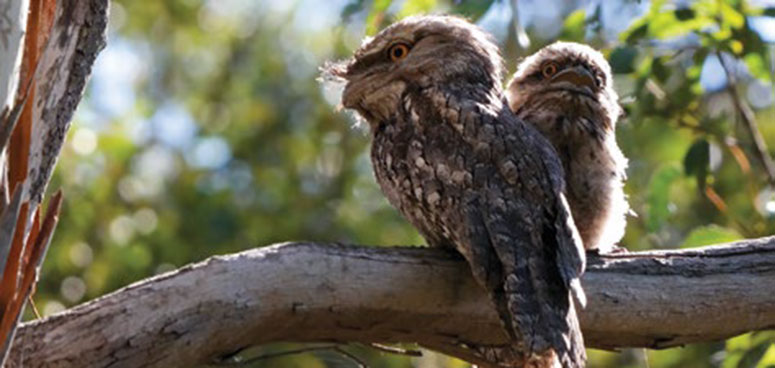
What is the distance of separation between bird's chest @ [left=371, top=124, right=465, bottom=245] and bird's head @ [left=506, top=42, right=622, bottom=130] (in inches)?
30.0

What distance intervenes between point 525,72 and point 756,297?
1.32m

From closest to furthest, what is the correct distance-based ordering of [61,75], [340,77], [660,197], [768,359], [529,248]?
[61,75], [529,248], [768,359], [340,77], [660,197]

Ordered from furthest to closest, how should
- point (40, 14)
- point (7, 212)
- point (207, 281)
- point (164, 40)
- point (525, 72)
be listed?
point (164, 40)
point (525, 72)
point (207, 281)
point (40, 14)
point (7, 212)

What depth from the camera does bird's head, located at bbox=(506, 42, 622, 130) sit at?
4242 mm

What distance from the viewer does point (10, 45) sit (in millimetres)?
2395

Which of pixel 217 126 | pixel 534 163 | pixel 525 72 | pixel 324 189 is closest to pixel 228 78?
pixel 217 126

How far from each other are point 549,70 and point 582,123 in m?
0.30

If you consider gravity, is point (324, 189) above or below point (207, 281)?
above

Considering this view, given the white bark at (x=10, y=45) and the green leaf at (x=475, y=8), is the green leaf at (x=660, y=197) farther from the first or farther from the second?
the white bark at (x=10, y=45)

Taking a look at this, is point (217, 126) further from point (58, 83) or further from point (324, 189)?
point (58, 83)

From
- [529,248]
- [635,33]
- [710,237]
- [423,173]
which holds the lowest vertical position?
[529,248]

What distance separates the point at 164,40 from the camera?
11672 mm

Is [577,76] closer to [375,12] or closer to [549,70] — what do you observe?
[549,70]

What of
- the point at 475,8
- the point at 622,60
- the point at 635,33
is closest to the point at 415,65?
the point at 475,8
